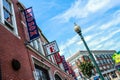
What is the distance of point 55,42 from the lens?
529 inches

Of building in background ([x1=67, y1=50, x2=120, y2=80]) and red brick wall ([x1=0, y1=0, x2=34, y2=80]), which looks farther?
building in background ([x1=67, y1=50, x2=120, y2=80])

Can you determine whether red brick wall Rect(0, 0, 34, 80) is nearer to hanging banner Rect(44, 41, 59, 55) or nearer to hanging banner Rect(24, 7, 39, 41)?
hanging banner Rect(24, 7, 39, 41)

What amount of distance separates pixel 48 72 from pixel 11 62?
7.02 m

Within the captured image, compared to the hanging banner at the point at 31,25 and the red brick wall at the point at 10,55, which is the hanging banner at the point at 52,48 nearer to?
the hanging banner at the point at 31,25

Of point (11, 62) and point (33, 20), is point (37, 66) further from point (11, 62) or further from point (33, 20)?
point (11, 62)

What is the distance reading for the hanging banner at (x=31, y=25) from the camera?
964cm

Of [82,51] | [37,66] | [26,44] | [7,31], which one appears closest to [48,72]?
[37,66]

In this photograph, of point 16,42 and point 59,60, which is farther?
point 59,60

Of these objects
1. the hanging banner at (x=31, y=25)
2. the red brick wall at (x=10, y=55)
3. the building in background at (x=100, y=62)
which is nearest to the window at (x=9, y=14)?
the red brick wall at (x=10, y=55)

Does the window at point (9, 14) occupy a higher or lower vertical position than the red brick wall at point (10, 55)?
higher

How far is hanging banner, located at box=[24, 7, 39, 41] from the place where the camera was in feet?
31.6

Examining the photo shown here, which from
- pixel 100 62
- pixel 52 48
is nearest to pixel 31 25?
→ pixel 52 48

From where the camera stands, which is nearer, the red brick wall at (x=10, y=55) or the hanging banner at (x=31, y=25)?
the red brick wall at (x=10, y=55)

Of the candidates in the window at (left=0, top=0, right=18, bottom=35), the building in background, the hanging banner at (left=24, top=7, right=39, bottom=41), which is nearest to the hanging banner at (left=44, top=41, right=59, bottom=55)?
→ the hanging banner at (left=24, top=7, right=39, bottom=41)
